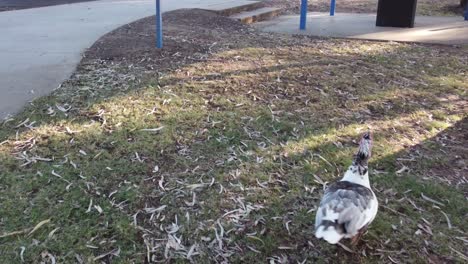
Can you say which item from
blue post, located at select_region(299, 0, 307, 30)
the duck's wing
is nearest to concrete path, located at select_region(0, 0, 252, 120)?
the duck's wing

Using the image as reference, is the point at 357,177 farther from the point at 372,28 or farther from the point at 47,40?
the point at 372,28

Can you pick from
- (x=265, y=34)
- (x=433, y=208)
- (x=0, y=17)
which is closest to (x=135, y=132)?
(x=433, y=208)

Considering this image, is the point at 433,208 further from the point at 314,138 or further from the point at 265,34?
the point at 265,34

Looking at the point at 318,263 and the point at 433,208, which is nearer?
the point at 318,263

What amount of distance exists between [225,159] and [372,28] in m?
6.07

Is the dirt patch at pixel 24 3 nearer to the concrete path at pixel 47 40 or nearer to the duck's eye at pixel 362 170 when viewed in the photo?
the concrete path at pixel 47 40

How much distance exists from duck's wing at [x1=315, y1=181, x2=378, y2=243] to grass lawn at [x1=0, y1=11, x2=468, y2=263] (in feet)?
1.13

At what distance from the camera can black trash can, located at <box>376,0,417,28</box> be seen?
332 inches

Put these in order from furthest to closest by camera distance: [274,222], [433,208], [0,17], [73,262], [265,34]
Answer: [0,17], [265,34], [433,208], [274,222], [73,262]

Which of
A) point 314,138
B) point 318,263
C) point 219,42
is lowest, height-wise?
point 318,263

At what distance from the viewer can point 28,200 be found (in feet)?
9.29

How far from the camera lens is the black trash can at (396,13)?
8445mm

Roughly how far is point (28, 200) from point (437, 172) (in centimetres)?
291

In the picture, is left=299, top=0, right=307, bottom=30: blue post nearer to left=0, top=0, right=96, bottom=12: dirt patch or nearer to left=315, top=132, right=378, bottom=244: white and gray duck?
left=315, top=132, right=378, bottom=244: white and gray duck
